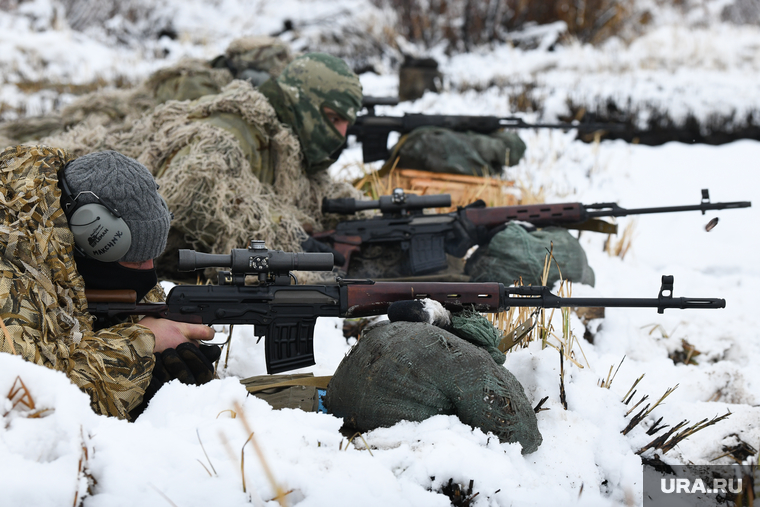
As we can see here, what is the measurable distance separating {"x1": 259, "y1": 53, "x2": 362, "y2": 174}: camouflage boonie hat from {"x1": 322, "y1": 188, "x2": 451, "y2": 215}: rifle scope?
40 cm

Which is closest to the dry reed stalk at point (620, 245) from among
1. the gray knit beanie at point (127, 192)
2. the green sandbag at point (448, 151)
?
the green sandbag at point (448, 151)

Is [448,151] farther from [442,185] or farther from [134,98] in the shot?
[134,98]

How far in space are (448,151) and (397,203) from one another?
1947 mm

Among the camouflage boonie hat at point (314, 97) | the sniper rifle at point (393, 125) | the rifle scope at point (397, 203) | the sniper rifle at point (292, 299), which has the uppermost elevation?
the camouflage boonie hat at point (314, 97)

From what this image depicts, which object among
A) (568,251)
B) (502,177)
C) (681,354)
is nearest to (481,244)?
(568,251)

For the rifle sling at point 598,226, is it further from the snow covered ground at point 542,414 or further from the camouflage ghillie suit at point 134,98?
the camouflage ghillie suit at point 134,98

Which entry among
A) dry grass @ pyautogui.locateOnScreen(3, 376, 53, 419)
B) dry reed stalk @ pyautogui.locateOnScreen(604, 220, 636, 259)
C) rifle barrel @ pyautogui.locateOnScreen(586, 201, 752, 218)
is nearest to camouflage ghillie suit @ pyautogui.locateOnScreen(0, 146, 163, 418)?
dry grass @ pyautogui.locateOnScreen(3, 376, 53, 419)

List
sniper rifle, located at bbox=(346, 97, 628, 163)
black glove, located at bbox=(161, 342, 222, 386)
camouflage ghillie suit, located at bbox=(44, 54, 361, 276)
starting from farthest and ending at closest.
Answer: sniper rifle, located at bbox=(346, 97, 628, 163) → camouflage ghillie suit, located at bbox=(44, 54, 361, 276) → black glove, located at bbox=(161, 342, 222, 386)

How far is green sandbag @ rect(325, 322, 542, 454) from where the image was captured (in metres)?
2.20

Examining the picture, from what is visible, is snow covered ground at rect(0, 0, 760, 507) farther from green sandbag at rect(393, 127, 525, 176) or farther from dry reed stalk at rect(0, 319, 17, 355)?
green sandbag at rect(393, 127, 525, 176)

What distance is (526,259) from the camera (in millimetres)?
4242

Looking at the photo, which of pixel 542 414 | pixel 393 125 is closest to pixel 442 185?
pixel 393 125

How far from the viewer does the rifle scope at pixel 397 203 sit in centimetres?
455

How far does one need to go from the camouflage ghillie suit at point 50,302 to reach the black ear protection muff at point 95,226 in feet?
0.11
